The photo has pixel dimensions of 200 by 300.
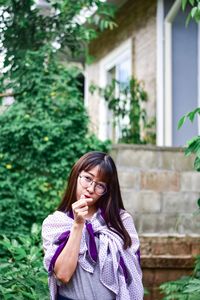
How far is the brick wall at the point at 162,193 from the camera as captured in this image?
599 centimetres

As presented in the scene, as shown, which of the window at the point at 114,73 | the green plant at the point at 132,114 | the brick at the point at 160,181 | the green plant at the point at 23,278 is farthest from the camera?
the window at the point at 114,73

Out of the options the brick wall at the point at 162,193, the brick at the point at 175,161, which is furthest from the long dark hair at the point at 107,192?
the brick at the point at 175,161

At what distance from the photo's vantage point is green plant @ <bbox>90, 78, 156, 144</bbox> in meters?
8.67

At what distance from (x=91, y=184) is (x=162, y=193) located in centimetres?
360

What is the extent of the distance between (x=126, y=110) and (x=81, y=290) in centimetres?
635

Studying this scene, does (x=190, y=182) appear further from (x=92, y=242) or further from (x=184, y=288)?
(x=92, y=242)

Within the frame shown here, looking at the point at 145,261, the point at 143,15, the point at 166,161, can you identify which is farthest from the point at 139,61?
the point at 145,261

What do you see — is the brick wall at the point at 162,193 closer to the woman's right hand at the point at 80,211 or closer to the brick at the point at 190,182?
the brick at the point at 190,182

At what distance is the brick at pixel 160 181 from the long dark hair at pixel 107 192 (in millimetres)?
3404

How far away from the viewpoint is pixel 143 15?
377 inches

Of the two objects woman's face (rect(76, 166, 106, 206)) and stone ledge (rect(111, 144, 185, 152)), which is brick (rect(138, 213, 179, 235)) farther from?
woman's face (rect(76, 166, 106, 206))

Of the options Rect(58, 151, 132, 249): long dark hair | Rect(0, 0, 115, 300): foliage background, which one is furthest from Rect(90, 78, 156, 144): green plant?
Rect(58, 151, 132, 249): long dark hair

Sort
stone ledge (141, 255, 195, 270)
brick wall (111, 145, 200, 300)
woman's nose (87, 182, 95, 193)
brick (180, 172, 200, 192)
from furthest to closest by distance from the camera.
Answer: brick (180, 172, 200, 192), brick wall (111, 145, 200, 300), stone ledge (141, 255, 195, 270), woman's nose (87, 182, 95, 193)

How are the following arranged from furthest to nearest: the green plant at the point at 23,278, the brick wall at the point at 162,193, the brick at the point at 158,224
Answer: the brick at the point at 158,224, the brick wall at the point at 162,193, the green plant at the point at 23,278
